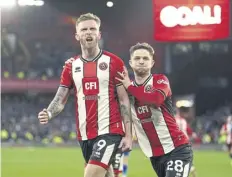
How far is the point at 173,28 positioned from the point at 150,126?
8954 mm

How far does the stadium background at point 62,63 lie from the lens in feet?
115

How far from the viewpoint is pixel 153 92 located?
595 cm

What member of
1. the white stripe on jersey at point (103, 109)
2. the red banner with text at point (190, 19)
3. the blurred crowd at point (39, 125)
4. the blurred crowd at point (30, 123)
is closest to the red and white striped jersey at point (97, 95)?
the white stripe on jersey at point (103, 109)

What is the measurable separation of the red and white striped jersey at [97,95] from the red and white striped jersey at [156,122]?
259 mm

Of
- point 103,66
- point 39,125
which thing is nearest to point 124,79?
point 103,66

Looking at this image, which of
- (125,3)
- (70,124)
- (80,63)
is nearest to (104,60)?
(80,63)

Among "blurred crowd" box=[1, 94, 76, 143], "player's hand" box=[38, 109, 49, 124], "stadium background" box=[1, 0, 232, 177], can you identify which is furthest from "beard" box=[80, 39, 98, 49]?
"blurred crowd" box=[1, 94, 76, 143]

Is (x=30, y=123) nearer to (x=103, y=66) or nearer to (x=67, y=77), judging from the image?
(x=67, y=77)

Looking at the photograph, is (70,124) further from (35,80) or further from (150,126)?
(150,126)

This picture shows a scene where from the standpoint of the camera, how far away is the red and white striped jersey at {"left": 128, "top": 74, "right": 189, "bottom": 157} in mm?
6070

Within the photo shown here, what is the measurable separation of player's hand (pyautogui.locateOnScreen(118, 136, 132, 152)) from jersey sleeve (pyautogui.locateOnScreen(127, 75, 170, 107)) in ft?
1.52

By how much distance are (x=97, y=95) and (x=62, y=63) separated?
111 ft

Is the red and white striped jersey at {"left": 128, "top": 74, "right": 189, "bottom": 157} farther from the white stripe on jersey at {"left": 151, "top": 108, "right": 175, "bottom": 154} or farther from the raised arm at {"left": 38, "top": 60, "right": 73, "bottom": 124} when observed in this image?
the raised arm at {"left": 38, "top": 60, "right": 73, "bottom": 124}

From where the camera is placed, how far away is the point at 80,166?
1911 cm
